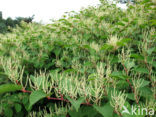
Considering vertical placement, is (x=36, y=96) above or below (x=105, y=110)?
above

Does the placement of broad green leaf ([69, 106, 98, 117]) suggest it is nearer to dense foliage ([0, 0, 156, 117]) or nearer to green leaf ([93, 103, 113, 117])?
dense foliage ([0, 0, 156, 117])

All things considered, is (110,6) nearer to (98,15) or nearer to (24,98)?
(98,15)

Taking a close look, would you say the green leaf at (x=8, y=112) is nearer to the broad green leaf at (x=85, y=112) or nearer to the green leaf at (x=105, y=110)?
the broad green leaf at (x=85, y=112)

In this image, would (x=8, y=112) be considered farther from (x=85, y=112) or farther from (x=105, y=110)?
(x=105, y=110)

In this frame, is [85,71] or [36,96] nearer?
[36,96]

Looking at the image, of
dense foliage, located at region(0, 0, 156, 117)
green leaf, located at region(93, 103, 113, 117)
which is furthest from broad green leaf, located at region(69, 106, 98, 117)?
green leaf, located at region(93, 103, 113, 117)

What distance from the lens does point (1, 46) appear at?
121 inches

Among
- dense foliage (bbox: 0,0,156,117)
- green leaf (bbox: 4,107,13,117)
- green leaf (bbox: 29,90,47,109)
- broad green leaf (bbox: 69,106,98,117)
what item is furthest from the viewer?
green leaf (bbox: 4,107,13,117)

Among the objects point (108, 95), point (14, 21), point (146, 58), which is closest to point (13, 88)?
point (108, 95)

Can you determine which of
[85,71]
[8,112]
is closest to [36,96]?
[85,71]

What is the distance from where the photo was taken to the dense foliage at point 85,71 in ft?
3.70

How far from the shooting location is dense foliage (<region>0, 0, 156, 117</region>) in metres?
1.13

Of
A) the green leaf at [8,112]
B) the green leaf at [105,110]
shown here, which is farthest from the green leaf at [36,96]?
the green leaf at [8,112]

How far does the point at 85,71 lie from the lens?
1.76m
